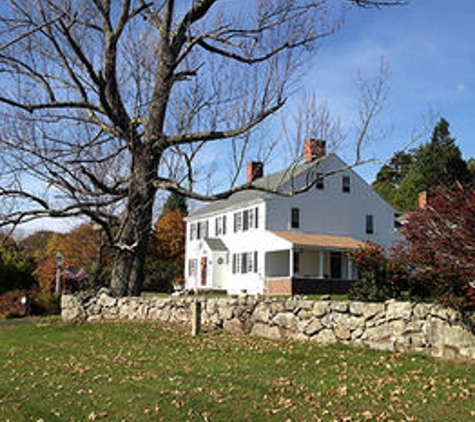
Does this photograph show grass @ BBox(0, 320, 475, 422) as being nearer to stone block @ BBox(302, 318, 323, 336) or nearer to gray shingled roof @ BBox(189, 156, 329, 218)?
stone block @ BBox(302, 318, 323, 336)

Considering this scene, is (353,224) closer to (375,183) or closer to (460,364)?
(460,364)

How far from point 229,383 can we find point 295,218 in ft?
74.0

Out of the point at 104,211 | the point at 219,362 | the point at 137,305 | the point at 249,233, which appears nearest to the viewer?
the point at 219,362

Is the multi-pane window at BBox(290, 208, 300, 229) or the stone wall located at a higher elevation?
the multi-pane window at BBox(290, 208, 300, 229)

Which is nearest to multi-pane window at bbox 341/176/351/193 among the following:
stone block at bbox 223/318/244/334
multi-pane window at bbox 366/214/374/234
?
multi-pane window at bbox 366/214/374/234

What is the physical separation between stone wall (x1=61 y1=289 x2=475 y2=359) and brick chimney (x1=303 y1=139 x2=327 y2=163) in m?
3.11

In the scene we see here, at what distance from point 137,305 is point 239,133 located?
553 centimetres

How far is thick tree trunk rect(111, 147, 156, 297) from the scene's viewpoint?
14672mm

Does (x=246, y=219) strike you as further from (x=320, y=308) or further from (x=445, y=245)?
(x=445, y=245)

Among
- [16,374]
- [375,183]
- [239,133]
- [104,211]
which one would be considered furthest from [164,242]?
[16,374]

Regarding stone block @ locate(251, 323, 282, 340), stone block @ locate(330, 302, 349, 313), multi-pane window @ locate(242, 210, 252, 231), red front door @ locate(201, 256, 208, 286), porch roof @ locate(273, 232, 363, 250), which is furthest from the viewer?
red front door @ locate(201, 256, 208, 286)

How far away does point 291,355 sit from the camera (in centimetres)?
916

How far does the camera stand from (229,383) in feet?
23.8

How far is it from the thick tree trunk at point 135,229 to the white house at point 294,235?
38.9 ft
